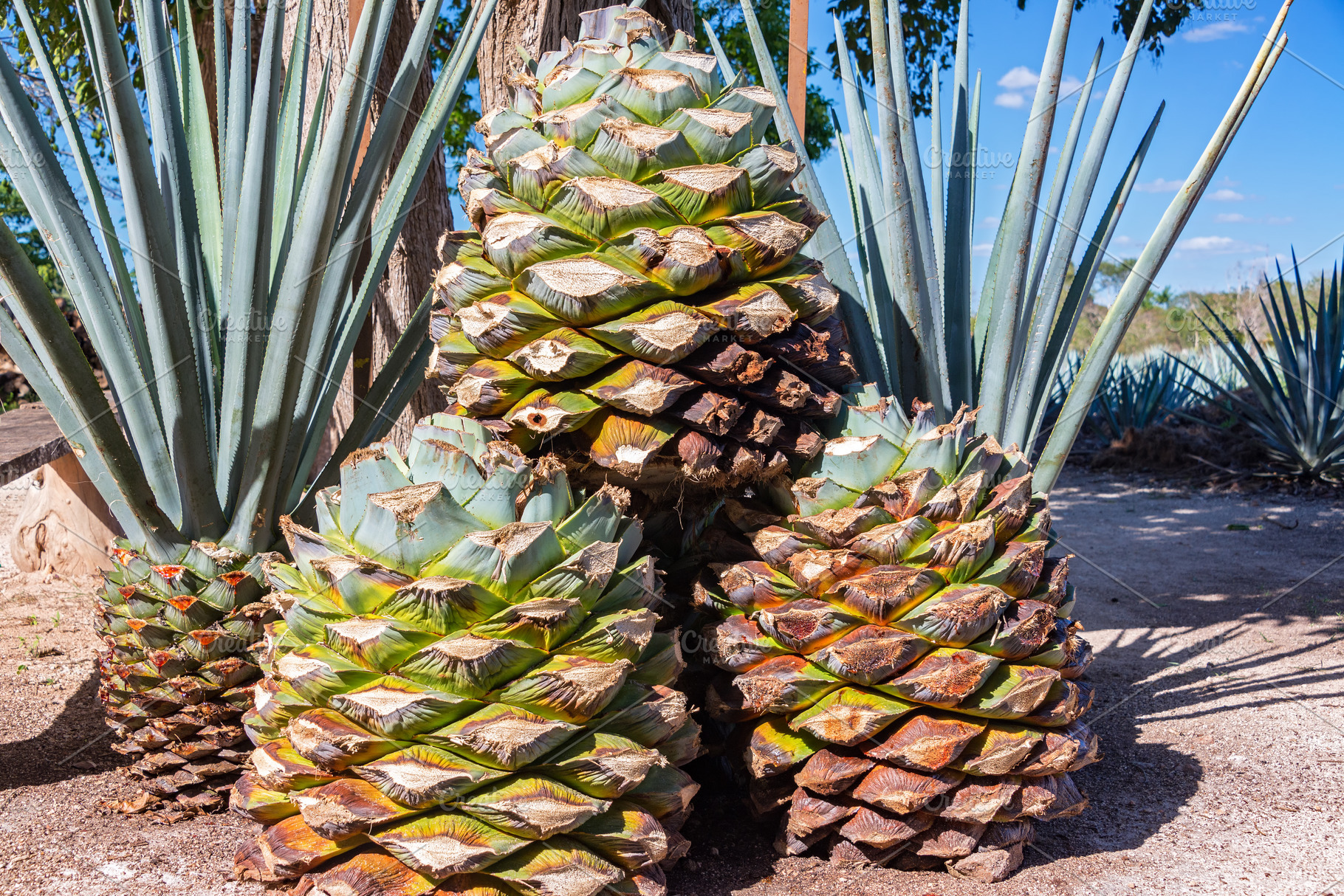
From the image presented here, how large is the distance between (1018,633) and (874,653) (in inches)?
9.4

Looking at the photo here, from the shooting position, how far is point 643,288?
135 centimetres

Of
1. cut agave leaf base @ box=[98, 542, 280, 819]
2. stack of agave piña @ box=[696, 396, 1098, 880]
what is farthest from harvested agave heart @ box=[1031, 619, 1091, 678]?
cut agave leaf base @ box=[98, 542, 280, 819]

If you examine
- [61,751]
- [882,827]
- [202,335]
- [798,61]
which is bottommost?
[61,751]

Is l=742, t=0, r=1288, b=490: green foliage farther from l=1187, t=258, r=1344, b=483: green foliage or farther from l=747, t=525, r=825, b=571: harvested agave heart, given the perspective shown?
l=1187, t=258, r=1344, b=483: green foliage

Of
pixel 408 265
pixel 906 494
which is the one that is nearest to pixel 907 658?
pixel 906 494

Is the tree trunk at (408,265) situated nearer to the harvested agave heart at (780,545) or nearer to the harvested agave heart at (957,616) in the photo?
the harvested agave heart at (780,545)

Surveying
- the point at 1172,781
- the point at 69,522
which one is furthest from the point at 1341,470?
the point at 69,522

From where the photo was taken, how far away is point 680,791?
134 centimetres

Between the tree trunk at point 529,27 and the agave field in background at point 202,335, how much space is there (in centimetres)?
89

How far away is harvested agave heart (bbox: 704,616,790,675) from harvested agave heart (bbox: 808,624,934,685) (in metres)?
0.10

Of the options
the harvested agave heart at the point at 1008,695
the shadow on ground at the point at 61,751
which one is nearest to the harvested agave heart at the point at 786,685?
the harvested agave heart at the point at 1008,695

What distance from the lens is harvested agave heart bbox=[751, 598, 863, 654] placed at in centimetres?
142

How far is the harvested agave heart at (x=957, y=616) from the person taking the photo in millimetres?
1377

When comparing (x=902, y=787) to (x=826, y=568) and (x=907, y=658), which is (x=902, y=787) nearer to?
(x=907, y=658)
